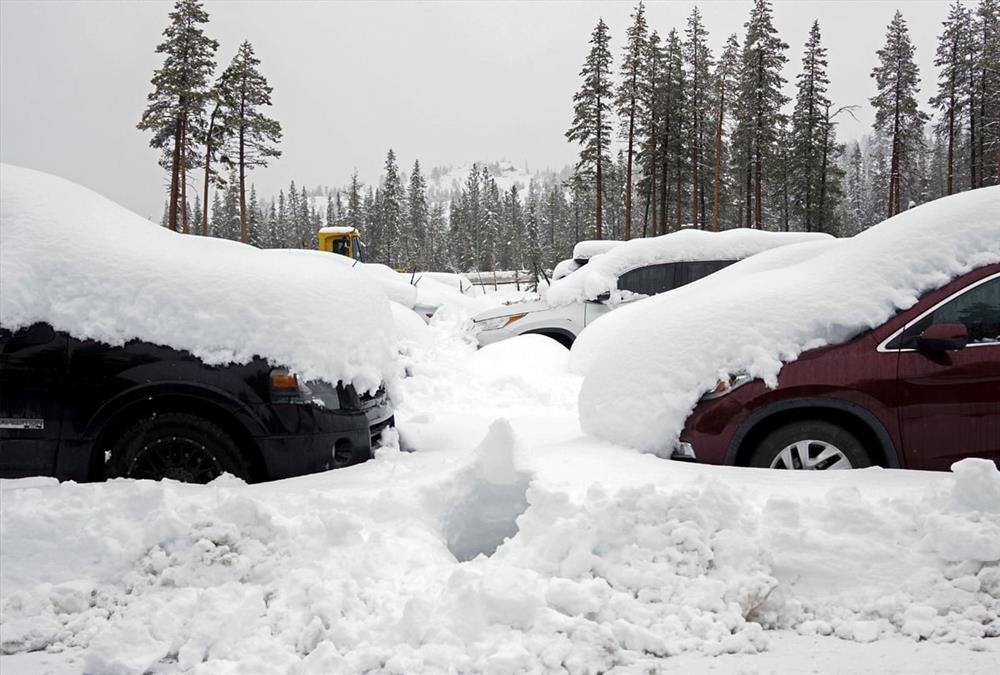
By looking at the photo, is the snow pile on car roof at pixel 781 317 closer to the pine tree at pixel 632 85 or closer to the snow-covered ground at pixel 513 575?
the snow-covered ground at pixel 513 575

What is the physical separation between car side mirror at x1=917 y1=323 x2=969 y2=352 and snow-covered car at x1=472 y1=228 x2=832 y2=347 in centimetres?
615

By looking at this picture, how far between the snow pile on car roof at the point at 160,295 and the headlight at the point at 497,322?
6.04m

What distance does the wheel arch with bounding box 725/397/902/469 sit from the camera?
11.7 ft

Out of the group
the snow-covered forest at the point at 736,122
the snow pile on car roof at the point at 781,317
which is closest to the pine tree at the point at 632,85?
the snow-covered forest at the point at 736,122

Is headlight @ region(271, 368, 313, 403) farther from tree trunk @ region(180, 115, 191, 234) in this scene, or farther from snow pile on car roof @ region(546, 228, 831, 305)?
tree trunk @ region(180, 115, 191, 234)

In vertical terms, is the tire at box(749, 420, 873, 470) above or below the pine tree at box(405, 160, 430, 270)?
below

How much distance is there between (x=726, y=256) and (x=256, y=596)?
9.47 metres

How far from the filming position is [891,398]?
3.54 m

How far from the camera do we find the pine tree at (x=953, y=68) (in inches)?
1308

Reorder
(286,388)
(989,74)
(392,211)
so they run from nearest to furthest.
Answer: (286,388), (989,74), (392,211)

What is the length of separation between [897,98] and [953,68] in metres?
4.34

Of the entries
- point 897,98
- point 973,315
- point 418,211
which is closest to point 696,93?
point 897,98

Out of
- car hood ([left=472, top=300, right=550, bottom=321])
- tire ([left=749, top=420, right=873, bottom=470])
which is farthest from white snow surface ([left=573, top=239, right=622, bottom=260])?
tire ([left=749, top=420, right=873, bottom=470])

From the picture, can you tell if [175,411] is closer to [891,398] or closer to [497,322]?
[891,398]
